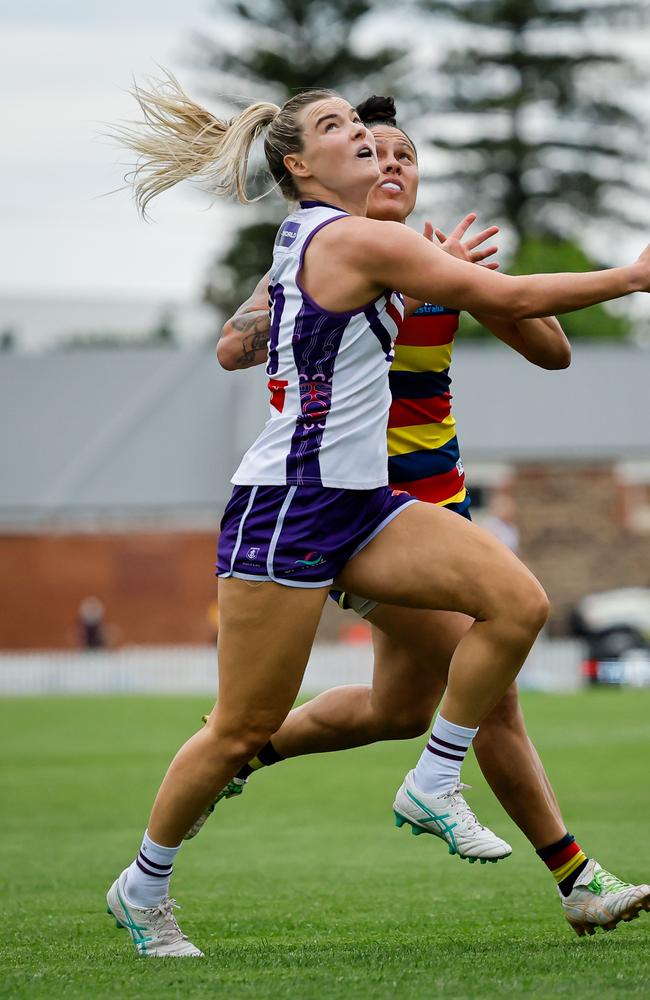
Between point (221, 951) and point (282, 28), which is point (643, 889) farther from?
point (282, 28)

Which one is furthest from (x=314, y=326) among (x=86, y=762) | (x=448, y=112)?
(x=448, y=112)

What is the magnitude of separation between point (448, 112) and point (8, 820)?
42.6 metres

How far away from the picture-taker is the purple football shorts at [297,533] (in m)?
Answer: 4.61

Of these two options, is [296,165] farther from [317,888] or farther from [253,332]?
[317,888]

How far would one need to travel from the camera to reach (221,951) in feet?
16.8

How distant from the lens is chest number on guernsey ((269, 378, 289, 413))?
4.75 m

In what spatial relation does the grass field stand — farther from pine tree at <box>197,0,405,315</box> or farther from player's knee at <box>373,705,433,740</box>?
pine tree at <box>197,0,405,315</box>

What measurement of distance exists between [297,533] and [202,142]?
1439 mm

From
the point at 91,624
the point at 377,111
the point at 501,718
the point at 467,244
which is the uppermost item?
the point at 377,111

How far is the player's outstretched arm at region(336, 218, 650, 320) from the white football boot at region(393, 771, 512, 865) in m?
1.46

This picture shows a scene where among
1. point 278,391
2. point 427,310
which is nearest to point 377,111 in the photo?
point 427,310

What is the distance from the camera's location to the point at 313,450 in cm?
464

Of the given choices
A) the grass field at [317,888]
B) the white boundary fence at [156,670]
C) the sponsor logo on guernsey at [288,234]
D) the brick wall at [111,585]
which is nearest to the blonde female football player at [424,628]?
the grass field at [317,888]

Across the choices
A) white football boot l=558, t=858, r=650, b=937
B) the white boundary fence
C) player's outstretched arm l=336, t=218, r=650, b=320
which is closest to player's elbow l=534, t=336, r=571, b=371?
player's outstretched arm l=336, t=218, r=650, b=320
